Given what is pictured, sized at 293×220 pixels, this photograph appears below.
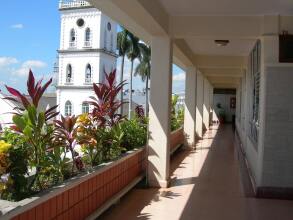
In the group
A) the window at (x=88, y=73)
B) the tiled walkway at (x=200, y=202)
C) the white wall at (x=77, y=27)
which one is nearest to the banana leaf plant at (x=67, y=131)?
the tiled walkway at (x=200, y=202)

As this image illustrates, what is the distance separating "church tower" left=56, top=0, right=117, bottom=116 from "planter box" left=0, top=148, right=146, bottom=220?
3222 cm

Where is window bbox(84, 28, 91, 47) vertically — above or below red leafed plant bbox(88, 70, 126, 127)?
above

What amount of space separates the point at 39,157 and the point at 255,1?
3.08m

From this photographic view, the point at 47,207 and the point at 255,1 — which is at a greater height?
the point at 255,1

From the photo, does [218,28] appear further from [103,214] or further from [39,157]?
[39,157]

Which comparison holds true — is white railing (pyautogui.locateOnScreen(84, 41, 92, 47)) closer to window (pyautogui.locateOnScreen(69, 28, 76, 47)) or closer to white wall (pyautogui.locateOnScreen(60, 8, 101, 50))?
white wall (pyautogui.locateOnScreen(60, 8, 101, 50))

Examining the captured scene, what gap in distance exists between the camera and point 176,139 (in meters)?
9.40

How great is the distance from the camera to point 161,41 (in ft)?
18.5

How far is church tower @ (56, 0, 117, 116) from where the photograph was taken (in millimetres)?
37500

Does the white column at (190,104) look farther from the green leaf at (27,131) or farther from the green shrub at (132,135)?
the green leaf at (27,131)

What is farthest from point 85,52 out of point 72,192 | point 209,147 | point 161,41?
point 72,192

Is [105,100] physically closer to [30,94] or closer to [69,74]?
[30,94]

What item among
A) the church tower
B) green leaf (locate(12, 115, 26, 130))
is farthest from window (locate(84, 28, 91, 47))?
green leaf (locate(12, 115, 26, 130))

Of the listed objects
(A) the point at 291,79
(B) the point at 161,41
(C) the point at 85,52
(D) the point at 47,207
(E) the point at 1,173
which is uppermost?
(C) the point at 85,52
